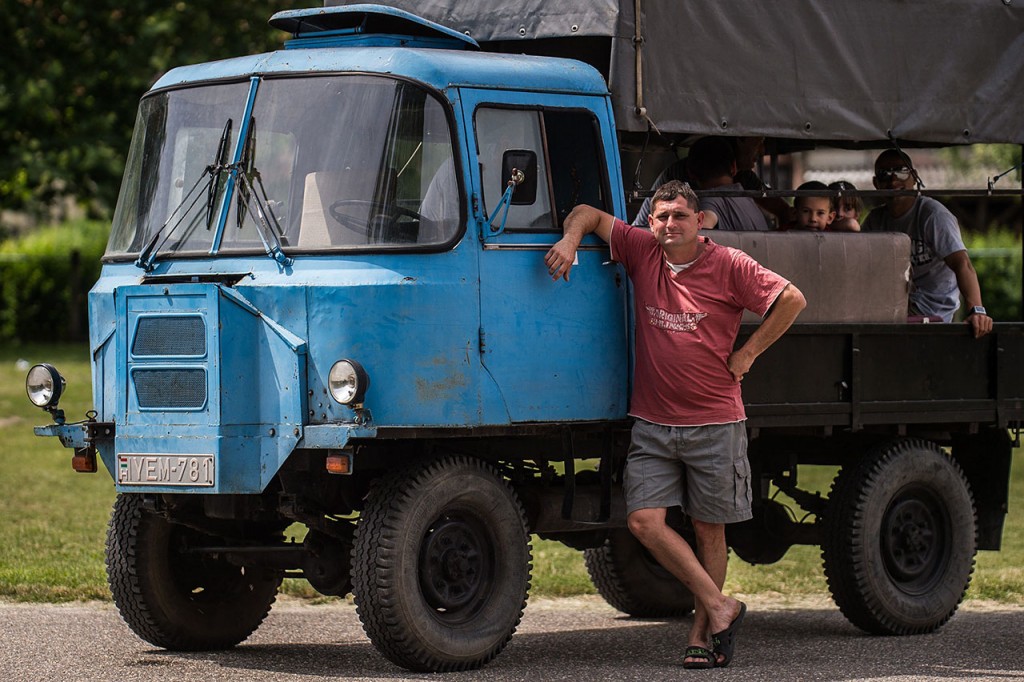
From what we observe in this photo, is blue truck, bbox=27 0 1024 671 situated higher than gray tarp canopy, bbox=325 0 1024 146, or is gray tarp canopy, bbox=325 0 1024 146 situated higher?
gray tarp canopy, bbox=325 0 1024 146

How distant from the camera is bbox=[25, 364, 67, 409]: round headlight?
8711mm

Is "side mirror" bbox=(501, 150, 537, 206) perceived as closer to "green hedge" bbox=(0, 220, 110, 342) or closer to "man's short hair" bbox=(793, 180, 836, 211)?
"man's short hair" bbox=(793, 180, 836, 211)

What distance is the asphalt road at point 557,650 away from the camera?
8289 mm

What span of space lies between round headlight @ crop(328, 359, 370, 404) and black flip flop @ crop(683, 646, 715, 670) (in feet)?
6.52

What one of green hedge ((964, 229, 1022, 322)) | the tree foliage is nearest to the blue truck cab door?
the tree foliage

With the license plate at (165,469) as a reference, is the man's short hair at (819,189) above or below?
above

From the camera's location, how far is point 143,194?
895cm

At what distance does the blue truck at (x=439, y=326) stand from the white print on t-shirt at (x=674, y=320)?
293 millimetres

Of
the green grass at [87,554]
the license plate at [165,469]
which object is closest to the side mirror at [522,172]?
the license plate at [165,469]

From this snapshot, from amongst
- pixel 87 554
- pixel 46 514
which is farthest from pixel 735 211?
pixel 46 514

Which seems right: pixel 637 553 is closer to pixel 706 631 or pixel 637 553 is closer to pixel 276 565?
pixel 706 631

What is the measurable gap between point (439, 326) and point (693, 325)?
1224 millimetres

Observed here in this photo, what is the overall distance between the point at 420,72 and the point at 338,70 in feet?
1.22

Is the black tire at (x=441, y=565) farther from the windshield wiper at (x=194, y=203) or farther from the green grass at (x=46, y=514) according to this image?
the green grass at (x=46, y=514)
